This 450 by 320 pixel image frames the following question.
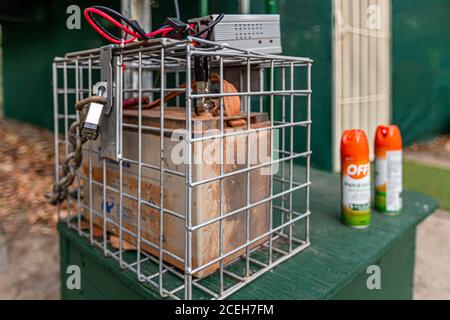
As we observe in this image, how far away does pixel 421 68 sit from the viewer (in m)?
3.97

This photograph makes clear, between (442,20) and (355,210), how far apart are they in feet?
13.4

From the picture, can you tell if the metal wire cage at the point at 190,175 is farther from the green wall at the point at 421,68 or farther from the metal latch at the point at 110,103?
the green wall at the point at 421,68

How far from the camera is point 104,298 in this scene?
3.16 ft

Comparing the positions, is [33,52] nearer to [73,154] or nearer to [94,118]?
[73,154]

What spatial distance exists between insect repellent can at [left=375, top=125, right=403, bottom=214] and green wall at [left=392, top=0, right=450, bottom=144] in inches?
95.6

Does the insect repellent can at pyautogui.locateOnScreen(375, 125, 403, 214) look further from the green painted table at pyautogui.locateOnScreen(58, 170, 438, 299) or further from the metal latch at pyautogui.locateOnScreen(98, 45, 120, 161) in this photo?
the metal latch at pyautogui.locateOnScreen(98, 45, 120, 161)

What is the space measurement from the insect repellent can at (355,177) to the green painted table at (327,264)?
0.04m

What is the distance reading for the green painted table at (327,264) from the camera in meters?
0.78

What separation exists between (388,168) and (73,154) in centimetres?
84

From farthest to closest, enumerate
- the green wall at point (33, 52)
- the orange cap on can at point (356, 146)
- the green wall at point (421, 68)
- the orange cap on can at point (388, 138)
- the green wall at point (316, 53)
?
the green wall at point (33, 52), the green wall at point (421, 68), the green wall at point (316, 53), the orange cap on can at point (388, 138), the orange cap on can at point (356, 146)

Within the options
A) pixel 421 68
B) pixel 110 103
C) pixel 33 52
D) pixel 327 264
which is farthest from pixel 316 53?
pixel 33 52

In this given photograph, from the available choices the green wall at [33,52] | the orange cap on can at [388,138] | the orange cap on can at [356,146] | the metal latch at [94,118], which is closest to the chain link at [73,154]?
the metal latch at [94,118]
